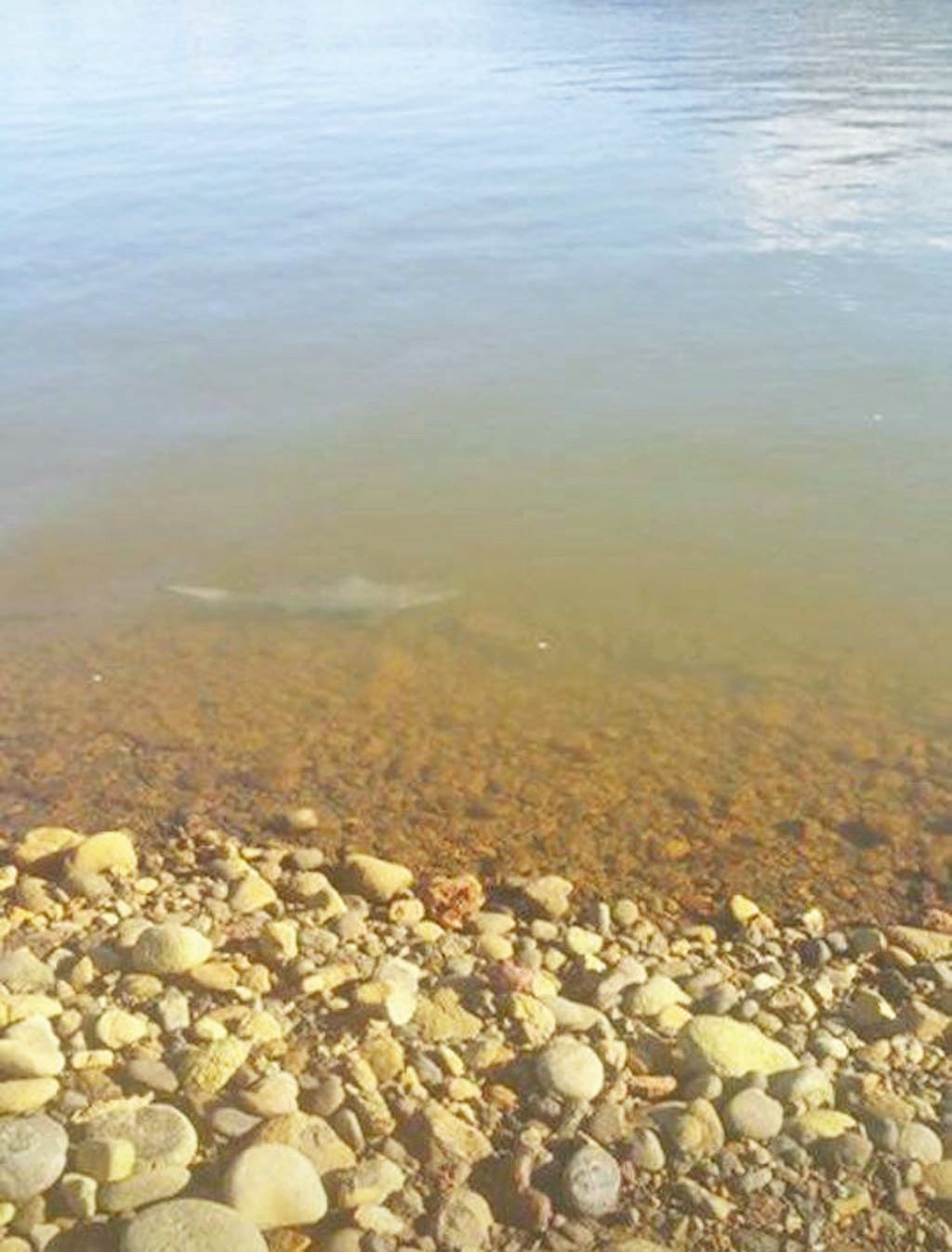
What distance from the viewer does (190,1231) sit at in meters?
3.67

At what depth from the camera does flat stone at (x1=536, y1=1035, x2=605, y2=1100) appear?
14.1ft

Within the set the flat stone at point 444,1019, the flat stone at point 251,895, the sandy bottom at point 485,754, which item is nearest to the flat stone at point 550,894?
the sandy bottom at point 485,754

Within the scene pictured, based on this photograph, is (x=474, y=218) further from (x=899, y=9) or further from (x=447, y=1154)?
(x=899, y=9)

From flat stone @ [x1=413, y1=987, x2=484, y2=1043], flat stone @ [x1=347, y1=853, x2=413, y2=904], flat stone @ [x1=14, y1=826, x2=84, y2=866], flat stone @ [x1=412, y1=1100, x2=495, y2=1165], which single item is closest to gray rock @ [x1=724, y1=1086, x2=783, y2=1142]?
flat stone @ [x1=412, y1=1100, x2=495, y2=1165]

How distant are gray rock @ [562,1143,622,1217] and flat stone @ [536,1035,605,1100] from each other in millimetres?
270

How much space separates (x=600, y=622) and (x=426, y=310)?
583 cm

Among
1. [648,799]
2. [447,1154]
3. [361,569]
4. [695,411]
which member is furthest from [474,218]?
[447,1154]

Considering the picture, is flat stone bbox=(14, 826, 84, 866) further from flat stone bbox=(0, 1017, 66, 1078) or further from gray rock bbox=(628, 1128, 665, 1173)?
gray rock bbox=(628, 1128, 665, 1173)

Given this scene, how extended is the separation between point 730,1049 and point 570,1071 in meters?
0.56

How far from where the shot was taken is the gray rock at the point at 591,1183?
3.90 m

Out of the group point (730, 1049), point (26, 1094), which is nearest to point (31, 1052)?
point (26, 1094)

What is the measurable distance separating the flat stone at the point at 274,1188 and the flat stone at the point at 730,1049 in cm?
134

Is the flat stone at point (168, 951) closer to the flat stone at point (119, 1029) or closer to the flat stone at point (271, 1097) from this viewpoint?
the flat stone at point (119, 1029)

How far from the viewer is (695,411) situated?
9938mm
